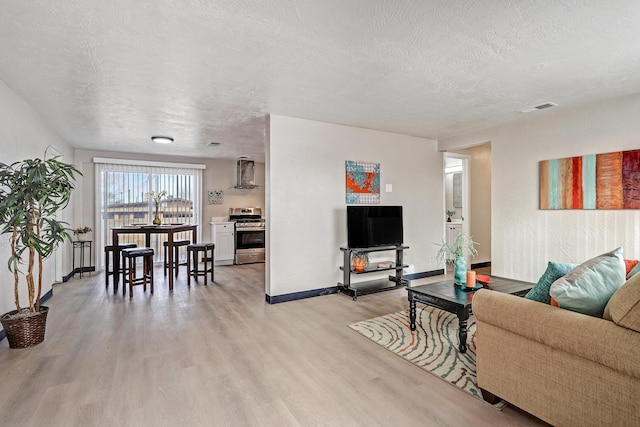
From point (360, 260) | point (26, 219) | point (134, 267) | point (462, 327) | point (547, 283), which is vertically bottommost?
point (462, 327)

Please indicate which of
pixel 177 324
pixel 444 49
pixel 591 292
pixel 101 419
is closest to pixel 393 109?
pixel 444 49

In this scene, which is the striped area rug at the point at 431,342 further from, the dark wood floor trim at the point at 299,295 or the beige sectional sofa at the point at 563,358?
the dark wood floor trim at the point at 299,295

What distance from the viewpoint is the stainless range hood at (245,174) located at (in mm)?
7527

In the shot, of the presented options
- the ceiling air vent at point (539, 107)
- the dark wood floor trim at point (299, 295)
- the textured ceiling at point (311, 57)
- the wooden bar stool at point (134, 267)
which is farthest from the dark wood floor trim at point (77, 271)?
the ceiling air vent at point (539, 107)

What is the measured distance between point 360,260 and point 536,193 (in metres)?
2.55

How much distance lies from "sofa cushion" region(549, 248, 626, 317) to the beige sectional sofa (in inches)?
3.1

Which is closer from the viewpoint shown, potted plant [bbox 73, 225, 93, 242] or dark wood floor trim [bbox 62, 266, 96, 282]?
dark wood floor trim [bbox 62, 266, 96, 282]

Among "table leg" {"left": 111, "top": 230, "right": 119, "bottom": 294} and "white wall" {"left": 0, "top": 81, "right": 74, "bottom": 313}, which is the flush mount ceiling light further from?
"table leg" {"left": 111, "top": 230, "right": 119, "bottom": 294}

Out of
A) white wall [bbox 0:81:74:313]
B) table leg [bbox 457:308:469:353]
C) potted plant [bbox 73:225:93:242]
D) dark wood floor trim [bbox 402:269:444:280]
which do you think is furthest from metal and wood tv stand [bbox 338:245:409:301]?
potted plant [bbox 73:225:93:242]

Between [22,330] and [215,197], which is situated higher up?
[215,197]

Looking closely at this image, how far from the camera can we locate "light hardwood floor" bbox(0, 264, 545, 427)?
6.13 ft

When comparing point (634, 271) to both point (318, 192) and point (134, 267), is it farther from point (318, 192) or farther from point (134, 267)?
point (134, 267)

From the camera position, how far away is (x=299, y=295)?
4.34m

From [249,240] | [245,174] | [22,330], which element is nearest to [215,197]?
[245,174]
